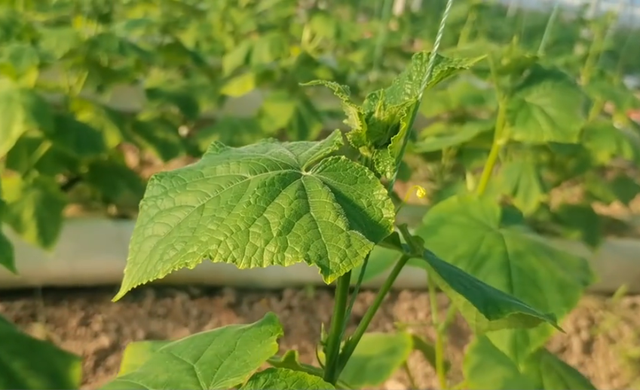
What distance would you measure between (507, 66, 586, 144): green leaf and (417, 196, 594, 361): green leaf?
0.69 feet

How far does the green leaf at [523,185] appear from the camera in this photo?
6.63 ft

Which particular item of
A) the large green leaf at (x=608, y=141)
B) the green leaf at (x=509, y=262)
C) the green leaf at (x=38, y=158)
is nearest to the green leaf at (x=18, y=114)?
the green leaf at (x=38, y=158)

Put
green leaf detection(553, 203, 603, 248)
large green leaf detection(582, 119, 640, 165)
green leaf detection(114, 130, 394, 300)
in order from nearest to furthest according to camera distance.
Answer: green leaf detection(114, 130, 394, 300)
large green leaf detection(582, 119, 640, 165)
green leaf detection(553, 203, 603, 248)

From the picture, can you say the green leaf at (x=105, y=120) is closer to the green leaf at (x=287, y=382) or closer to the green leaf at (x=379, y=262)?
the green leaf at (x=379, y=262)

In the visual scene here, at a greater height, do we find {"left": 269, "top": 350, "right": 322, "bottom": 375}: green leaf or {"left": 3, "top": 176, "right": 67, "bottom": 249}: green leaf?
{"left": 269, "top": 350, "right": 322, "bottom": 375}: green leaf

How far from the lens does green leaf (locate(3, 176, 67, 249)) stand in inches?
71.1

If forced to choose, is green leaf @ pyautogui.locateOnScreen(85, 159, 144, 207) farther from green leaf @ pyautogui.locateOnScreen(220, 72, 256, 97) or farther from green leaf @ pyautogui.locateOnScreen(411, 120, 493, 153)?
green leaf @ pyautogui.locateOnScreen(411, 120, 493, 153)

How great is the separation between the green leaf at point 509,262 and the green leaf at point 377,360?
0.77 feet

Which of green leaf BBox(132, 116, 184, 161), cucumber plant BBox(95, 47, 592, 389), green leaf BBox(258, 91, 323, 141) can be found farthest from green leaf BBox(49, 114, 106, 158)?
cucumber plant BBox(95, 47, 592, 389)

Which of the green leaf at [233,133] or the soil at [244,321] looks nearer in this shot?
the soil at [244,321]

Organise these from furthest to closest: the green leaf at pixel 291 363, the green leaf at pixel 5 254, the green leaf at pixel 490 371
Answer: the green leaf at pixel 490 371, the green leaf at pixel 5 254, the green leaf at pixel 291 363

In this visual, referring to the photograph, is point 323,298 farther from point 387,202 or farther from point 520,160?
point 387,202

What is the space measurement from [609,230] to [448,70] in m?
2.16

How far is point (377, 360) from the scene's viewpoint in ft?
4.42
